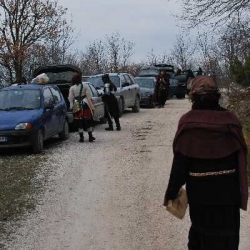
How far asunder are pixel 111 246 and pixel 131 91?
15.7m

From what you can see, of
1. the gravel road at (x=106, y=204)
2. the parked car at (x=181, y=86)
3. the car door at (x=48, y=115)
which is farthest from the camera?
the parked car at (x=181, y=86)

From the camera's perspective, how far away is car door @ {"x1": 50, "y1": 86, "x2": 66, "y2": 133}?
13703mm

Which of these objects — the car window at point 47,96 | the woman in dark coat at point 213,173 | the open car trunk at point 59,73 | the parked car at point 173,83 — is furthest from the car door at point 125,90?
the woman in dark coat at point 213,173

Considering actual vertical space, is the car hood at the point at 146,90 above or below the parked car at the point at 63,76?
below

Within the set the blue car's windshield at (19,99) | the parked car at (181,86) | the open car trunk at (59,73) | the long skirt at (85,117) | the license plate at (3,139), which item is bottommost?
the parked car at (181,86)

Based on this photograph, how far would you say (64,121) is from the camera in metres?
14.4

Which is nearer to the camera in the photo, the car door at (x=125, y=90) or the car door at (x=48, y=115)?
the car door at (x=48, y=115)

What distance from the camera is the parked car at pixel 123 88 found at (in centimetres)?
1998

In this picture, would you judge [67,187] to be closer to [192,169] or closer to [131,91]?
[192,169]

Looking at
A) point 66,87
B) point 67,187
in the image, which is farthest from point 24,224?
point 66,87

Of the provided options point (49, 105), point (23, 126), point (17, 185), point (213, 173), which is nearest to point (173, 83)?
point (49, 105)

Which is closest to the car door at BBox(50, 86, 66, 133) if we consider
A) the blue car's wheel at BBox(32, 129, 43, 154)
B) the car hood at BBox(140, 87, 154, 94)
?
the blue car's wheel at BBox(32, 129, 43, 154)

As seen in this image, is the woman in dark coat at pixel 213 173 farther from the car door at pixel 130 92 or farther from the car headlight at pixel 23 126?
the car door at pixel 130 92

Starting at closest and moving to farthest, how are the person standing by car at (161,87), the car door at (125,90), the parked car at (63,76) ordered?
the parked car at (63,76), the car door at (125,90), the person standing by car at (161,87)
